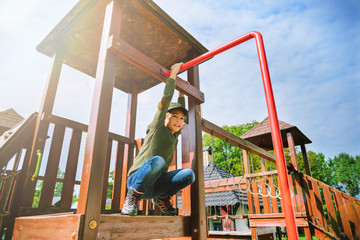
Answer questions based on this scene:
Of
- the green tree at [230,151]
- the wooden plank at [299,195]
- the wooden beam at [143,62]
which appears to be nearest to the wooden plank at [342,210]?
the wooden plank at [299,195]

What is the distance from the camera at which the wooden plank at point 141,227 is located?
160cm

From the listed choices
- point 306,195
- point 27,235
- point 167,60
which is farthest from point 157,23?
point 306,195

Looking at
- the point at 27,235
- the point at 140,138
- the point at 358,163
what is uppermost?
the point at 358,163

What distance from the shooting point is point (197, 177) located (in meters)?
2.52

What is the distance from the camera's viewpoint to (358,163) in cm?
5341

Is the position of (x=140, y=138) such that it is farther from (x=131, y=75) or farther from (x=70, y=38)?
(x=70, y=38)

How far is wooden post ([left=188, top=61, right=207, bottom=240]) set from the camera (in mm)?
2371

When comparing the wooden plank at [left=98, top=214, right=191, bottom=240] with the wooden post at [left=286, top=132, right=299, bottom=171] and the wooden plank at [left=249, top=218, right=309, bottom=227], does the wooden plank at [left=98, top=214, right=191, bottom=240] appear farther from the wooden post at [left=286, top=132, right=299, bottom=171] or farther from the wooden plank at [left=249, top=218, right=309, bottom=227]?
the wooden post at [left=286, top=132, right=299, bottom=171]

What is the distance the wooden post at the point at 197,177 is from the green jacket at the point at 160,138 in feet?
0.87

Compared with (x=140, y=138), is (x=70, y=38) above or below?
above

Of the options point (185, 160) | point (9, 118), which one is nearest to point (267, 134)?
point (185, 160)

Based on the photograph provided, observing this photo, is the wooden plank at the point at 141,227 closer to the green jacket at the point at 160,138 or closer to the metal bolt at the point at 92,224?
the metal bolt at the point at 92,224

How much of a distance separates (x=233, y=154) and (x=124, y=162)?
27.3 m

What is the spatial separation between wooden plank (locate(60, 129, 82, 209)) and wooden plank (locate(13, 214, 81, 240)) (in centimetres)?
71
